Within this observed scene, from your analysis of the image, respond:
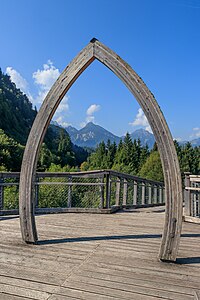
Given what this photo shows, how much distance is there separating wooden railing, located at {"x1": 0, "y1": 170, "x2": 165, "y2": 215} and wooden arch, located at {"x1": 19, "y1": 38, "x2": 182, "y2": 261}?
2195mm

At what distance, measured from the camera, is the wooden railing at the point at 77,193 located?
5.91m

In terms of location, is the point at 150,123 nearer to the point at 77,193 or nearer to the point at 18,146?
the point at 77,193

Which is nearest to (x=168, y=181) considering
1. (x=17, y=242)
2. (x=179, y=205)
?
(x=179, y=205)

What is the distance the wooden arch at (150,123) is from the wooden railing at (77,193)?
2.19m

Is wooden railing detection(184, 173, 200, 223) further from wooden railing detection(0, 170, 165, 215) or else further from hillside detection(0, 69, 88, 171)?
hillside detection(0, 69, 88, 171)

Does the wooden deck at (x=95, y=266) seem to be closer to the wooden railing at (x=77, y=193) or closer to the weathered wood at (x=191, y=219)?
the weathered wood at (x=191, y=219)

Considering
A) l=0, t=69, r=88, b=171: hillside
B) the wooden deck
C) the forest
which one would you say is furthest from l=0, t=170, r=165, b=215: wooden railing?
l=0, t=69, r=88, b=171: hillside

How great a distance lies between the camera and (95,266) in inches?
106

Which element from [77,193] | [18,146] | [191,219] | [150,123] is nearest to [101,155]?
[18,146]

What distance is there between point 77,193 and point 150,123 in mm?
6180

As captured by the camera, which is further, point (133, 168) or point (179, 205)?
point (133, 168)

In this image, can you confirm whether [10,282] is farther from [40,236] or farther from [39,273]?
[40,236]

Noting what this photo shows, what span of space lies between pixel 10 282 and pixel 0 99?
6937 cm

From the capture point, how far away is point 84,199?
27.7ft
